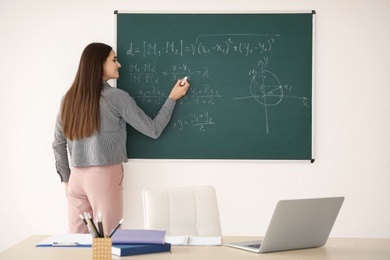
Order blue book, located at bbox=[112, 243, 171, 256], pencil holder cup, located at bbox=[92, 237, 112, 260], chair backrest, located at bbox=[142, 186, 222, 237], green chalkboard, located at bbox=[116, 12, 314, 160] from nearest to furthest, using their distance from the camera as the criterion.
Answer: pencil holder cup, located at bbox=[92, 237, 112, 260] → blue book, located at bbox=[112, 243, 171, 256] → chair backrest, located at bbox=[142, 186, 222, 237] → green chalkboard, located at bbox=[116, 12, 314, 160]

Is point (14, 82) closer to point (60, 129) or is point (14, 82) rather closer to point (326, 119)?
point (60, 129)

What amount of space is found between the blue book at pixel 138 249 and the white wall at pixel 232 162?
223 centimetres

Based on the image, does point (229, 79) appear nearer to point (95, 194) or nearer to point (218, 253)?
point (95, 194)

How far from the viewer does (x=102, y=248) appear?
94.3 inches

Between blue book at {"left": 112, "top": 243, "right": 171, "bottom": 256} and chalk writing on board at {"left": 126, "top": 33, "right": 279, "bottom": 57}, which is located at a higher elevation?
chalk writing on board at {"left": 126, "top": 33, "right": 279, "bottom": 57}

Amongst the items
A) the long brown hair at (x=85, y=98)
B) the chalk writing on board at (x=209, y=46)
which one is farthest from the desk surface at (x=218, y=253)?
the chalk writing on board at (x=209, y=46)

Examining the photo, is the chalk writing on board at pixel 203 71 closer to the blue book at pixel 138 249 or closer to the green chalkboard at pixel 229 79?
the green chalkboard at pixel 229 79

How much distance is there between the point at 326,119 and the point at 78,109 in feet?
6.32

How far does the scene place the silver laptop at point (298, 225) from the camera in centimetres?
260

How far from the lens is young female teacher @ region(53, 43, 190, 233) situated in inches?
174

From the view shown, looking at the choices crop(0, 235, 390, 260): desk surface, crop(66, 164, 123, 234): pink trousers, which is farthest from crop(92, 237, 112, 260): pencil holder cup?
crop(66, 164, 123, 234): pink trousers

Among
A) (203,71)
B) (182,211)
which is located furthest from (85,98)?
(182,211)

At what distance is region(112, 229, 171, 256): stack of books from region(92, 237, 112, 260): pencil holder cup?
0.46ft

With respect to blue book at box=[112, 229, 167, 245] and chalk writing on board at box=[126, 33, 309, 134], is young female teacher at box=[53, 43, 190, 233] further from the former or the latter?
blue book at box=[112, 229, 167, 245]
